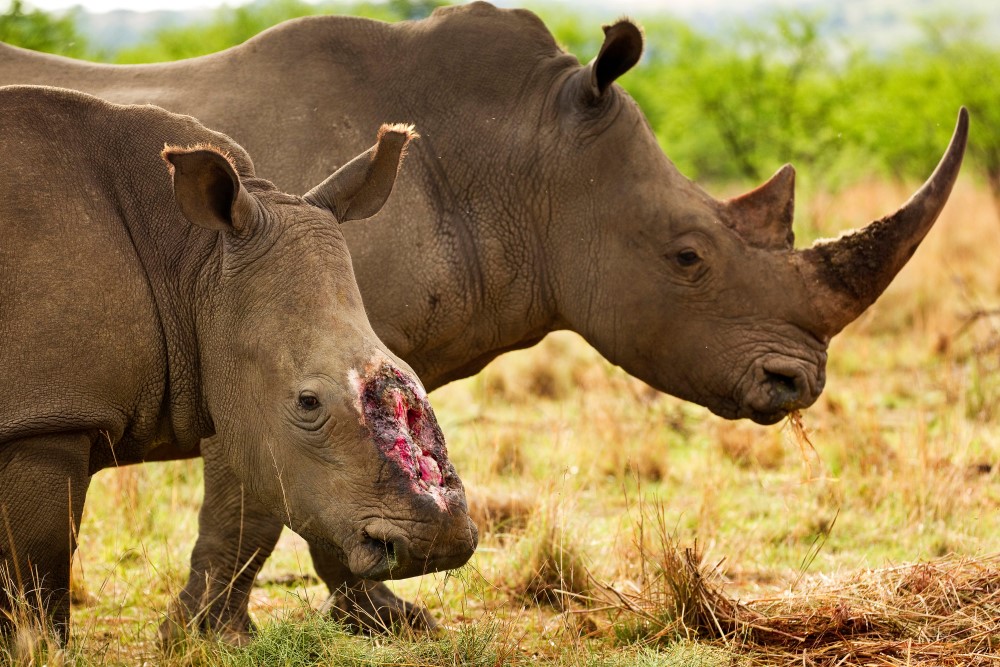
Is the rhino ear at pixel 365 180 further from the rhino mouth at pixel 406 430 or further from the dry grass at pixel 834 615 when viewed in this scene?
the dry grass at pixel 834 615

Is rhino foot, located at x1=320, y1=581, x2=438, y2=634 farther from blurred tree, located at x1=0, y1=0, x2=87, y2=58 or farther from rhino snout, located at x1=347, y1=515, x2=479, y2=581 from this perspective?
blurred tree, located at x1=0, y1=0, x2=87, y2=58

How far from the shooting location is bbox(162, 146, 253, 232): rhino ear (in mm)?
4266

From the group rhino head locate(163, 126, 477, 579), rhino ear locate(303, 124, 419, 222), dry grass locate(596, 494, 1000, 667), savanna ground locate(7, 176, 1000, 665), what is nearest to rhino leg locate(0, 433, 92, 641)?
savanna ground locate(7, 176, 1000, 665)

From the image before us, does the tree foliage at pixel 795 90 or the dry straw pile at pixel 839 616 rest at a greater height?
the tree foliage at pixel 795 90

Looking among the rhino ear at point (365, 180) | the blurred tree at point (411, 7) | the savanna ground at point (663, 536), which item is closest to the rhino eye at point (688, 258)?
the savanna ground at point (663, 536)

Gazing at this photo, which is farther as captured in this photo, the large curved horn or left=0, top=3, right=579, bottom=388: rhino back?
the large curved horn

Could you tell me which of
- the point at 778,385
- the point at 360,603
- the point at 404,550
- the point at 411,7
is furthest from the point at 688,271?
the point at 411,7

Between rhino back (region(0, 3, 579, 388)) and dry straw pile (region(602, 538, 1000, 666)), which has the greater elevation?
rhino back (region(0, 3, 579, 388))

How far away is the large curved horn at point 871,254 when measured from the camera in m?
6.14

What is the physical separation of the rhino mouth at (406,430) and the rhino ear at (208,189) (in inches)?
27.3

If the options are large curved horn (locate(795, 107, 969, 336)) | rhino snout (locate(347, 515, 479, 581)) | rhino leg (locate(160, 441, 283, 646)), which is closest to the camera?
rhino snout (locate(347, 515, 479, 581))

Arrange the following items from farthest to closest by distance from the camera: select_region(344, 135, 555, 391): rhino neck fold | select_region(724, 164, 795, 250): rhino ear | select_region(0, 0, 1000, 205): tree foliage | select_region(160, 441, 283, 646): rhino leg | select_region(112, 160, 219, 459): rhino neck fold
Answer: select_region(0, 0, 1000, 205): tree foliage < select_region(724, 164, 795, 250): rhino ear < select_region(344, 135, 555, 391): rhino neck fold < select_region(160, 441, 283, 646): rhino leg < select_region(112, 160, 219, 459): rhino neck fold

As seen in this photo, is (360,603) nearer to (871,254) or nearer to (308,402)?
(308,402)

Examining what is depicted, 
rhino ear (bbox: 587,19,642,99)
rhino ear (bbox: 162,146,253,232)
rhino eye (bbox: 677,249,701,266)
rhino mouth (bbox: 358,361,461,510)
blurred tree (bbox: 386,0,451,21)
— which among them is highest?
blurred tree (bbox: 386,0,451,21)
